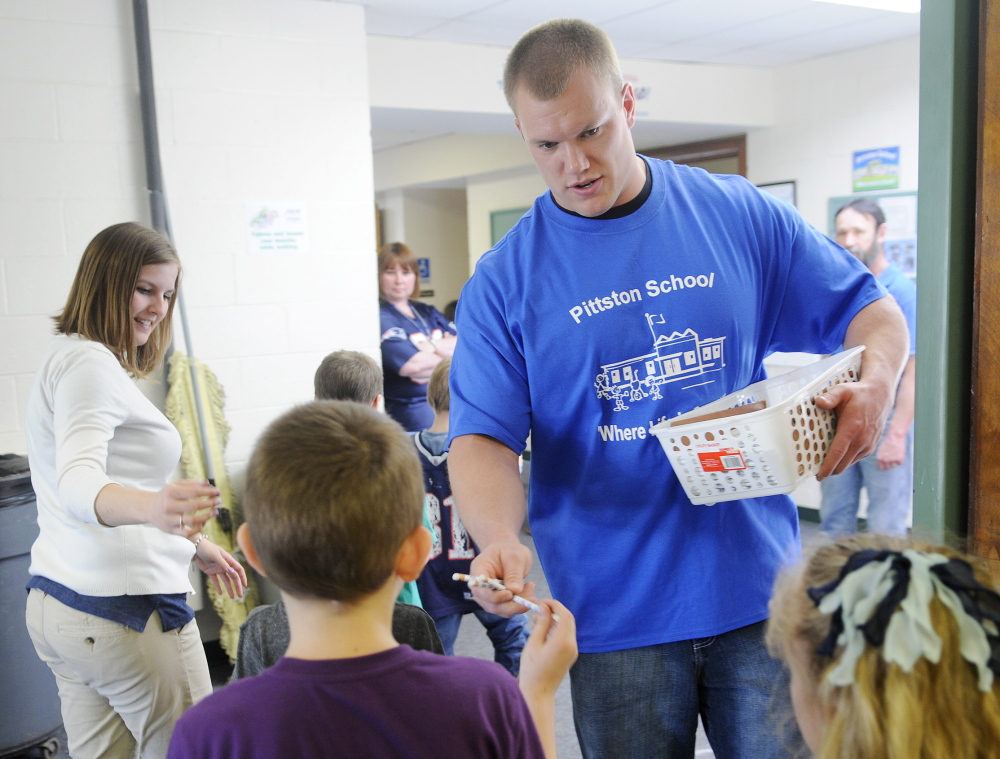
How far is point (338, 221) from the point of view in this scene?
162 inches

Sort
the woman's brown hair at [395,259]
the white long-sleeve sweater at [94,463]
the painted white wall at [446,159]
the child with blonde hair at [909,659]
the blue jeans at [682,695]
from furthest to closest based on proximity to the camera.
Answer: the painted white wall at [446,159] → the woman's brown hair at [395,259] → the white long-sleeve sweater at [94,463] → the blue jeans at [682,695] → the child with blonde hair at [909,659]

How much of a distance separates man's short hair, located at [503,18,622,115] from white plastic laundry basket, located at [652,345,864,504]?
Answer: 567 millimetres

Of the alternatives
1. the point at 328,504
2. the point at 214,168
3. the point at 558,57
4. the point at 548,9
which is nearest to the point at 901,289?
the point at 548,9

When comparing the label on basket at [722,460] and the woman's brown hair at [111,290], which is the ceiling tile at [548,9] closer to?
the woman's brown hair at [111,290]

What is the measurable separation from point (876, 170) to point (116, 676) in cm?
498

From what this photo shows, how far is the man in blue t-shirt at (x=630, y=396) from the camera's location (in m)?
1.46

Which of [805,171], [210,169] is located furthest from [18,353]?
[805,171]

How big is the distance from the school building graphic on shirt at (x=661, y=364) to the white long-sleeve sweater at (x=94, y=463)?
3.42 feet

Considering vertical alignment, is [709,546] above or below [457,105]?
below

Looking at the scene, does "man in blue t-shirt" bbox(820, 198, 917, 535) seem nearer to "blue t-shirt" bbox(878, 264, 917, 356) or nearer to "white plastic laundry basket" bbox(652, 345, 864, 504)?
"blue t-shirt" bbox(878, 264, 917, 356)

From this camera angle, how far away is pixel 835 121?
18.4 ft

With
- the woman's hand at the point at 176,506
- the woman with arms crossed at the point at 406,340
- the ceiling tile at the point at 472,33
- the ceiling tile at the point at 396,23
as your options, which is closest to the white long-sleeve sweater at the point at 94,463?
the woman's hand at the point at 176,506

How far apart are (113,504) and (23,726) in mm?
1871

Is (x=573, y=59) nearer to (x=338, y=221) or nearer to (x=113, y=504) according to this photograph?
(x=113, y=504)
